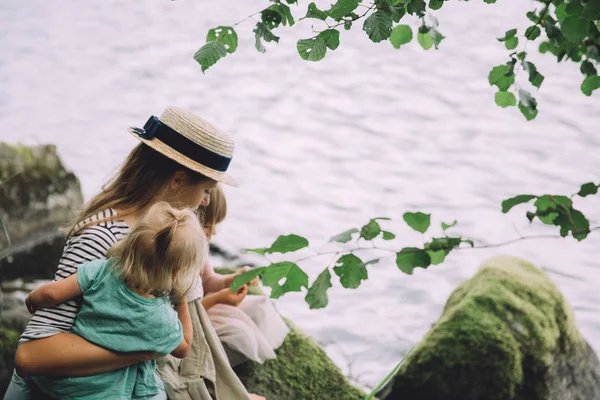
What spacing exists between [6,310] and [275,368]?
1.18 metres

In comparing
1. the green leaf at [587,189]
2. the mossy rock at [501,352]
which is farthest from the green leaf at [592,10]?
the mossy rock at [501,352]

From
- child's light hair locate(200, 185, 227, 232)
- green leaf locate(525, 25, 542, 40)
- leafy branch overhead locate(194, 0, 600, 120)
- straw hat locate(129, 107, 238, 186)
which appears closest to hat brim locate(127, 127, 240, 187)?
straw hat locate(129, 107, 238, 186)

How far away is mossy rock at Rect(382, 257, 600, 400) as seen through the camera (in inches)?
135

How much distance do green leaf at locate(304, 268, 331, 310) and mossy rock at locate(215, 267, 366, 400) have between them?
1.38 m

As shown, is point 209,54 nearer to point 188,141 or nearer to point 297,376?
point 188,141

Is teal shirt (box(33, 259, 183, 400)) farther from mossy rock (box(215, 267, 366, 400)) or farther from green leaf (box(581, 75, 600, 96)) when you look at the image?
green leaf (box(581, 75, 600, 96))

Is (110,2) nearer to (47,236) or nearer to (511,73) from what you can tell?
(47,236)

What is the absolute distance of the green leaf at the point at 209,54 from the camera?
1.84m

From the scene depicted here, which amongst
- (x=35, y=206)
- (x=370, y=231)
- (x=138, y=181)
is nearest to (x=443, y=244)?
(x=370, y=231)

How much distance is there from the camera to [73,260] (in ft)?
6.43

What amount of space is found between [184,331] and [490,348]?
5.79 ft

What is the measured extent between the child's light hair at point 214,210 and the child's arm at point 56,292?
0.99 metres

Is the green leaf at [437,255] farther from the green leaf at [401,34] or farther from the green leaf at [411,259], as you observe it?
the green leaf at [401,34]

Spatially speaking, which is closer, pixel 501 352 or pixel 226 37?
pixel 226 37
